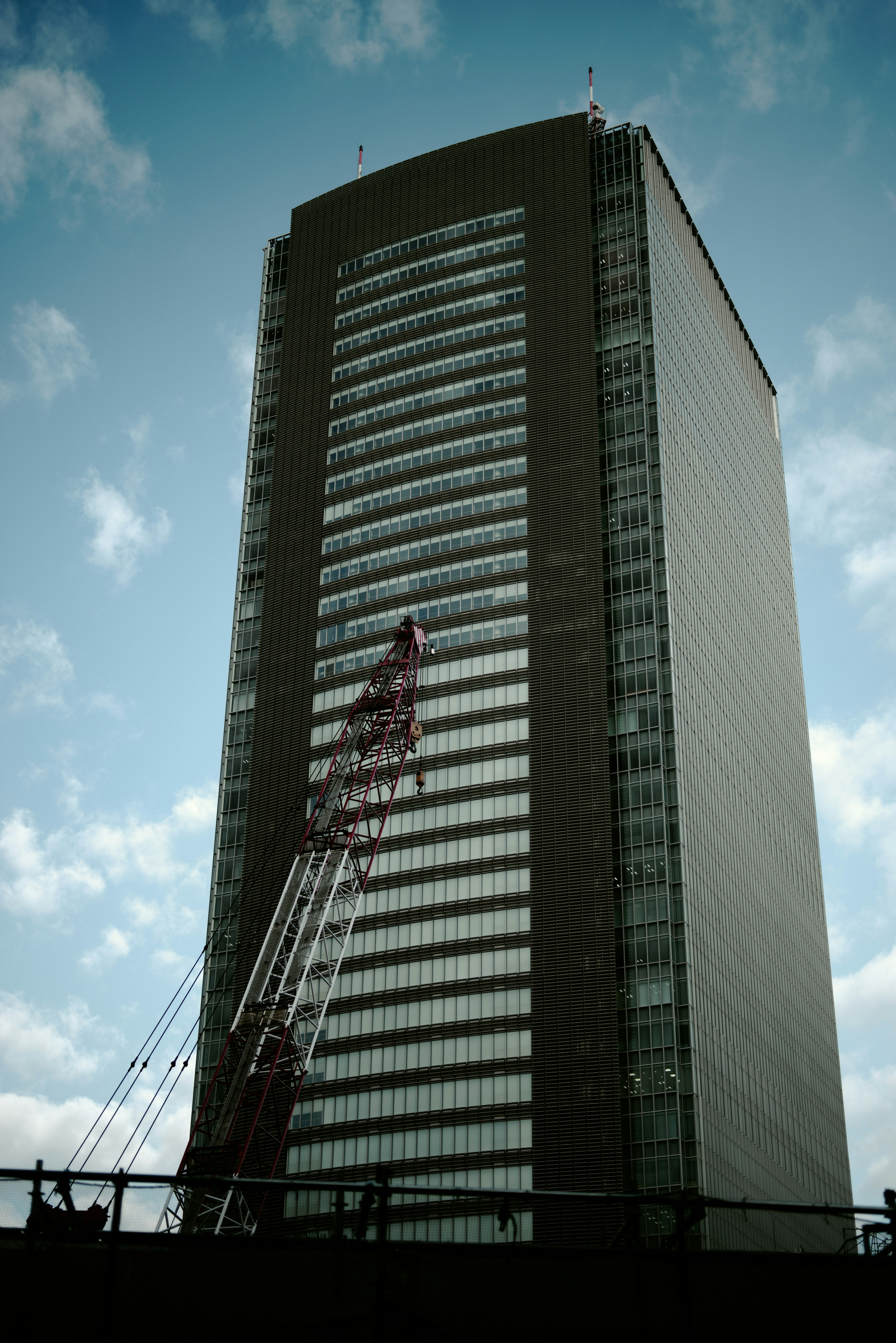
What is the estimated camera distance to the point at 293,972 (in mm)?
84000

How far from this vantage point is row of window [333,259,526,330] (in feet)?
443

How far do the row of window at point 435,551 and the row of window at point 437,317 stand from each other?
20827 millimetres

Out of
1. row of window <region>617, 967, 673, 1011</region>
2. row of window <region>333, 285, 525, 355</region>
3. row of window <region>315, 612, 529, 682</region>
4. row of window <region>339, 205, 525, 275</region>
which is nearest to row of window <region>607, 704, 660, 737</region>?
row of window <region>315, 612, 529, 682</region>

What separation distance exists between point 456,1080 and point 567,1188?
12.1 m

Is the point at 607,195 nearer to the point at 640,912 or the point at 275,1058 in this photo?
the point at 640,912

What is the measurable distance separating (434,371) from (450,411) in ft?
17.4

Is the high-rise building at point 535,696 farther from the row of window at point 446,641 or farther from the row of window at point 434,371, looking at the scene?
the row of window at point 446,641

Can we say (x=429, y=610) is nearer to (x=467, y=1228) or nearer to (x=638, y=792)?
(x=638, y=792)

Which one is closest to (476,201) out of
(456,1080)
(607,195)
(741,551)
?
(607,195)

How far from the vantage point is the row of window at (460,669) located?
116938mm

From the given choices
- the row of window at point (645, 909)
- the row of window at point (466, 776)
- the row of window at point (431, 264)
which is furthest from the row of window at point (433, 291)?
the row of window at point (645, 909)

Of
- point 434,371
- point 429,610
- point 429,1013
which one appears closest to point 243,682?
point 429,610

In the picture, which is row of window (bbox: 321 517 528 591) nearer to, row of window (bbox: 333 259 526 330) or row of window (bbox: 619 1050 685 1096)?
row of window (bbox: 333 259 526 330)

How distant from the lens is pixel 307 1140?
106562 millimetres
